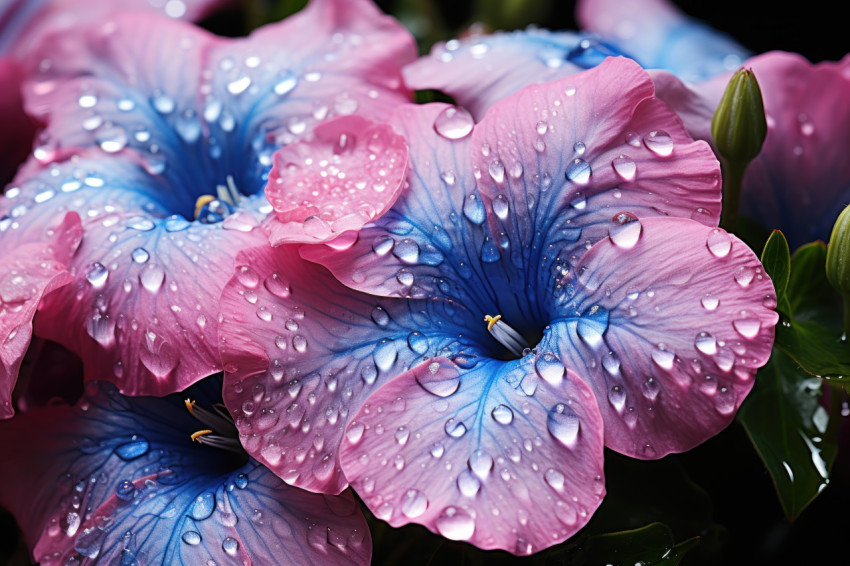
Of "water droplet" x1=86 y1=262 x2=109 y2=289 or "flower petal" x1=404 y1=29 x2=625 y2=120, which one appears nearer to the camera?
"water droplet" x1=86 y1=262 x2=109 y2=289

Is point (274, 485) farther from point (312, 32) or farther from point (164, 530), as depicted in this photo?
point (312, 32)

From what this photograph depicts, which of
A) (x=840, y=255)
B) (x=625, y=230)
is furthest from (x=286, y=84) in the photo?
(x=840, y=255)

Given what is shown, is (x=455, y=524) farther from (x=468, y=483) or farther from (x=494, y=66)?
(x=494, y=66)

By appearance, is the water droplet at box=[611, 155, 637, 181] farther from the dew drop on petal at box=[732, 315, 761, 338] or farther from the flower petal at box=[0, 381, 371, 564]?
the flower petal at box=[0, 381, 371, 564]

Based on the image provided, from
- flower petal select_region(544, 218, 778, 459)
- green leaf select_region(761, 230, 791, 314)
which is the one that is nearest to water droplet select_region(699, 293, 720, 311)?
flower petal select_region(544, 218, 778, 459)

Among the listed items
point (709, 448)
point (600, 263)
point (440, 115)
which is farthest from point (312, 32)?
point (709, 448)

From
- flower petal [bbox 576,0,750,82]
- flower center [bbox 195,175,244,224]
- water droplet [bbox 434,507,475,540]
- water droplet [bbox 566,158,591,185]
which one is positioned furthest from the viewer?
flower petal [bbox 576,0,750,82]
